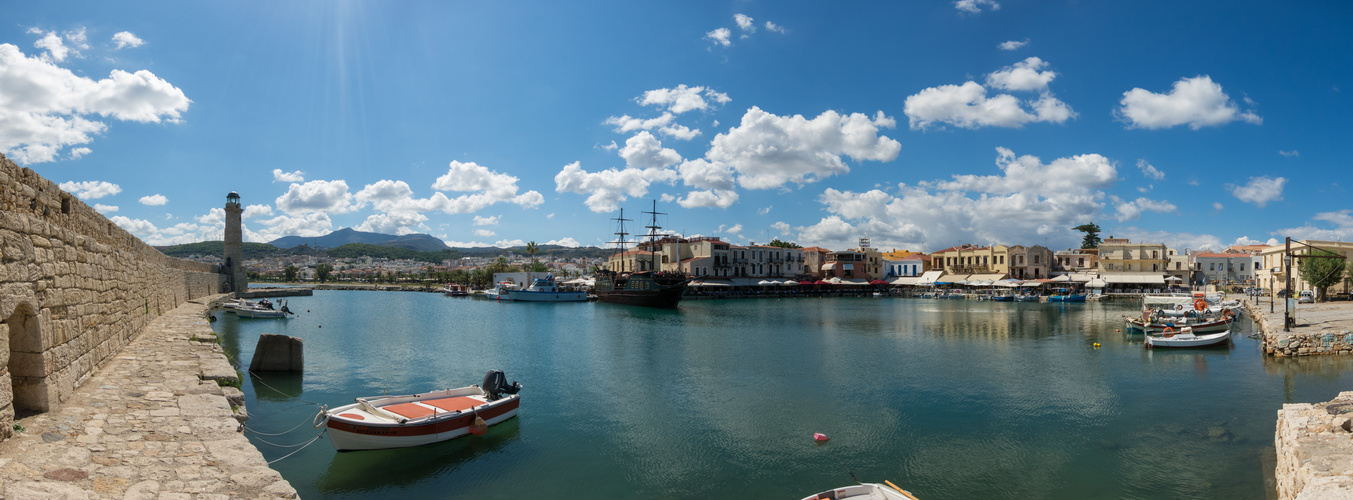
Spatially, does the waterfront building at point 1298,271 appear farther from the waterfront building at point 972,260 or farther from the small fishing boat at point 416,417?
the small fishing boat at point 416,417

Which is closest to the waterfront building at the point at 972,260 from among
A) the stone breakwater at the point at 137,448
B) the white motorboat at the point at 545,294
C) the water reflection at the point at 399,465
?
the white motorboat at the point at 545,294

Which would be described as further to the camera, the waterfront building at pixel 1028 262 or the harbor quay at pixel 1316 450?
the waterfront building at pixel 1028 262

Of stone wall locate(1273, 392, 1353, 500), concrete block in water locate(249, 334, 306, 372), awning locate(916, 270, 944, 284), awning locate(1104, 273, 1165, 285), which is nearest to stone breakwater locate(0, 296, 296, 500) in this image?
concrete block in water locate(249, 334, 306, 372)

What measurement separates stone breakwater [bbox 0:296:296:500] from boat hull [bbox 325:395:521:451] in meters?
2.35

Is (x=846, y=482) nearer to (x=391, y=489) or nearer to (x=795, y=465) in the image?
(x=795, y=465)

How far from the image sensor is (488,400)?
13742mm

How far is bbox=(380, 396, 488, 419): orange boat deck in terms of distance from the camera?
1201cm

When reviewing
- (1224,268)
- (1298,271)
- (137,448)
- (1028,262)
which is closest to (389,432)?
(137,448)

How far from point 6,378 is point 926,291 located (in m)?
83.2

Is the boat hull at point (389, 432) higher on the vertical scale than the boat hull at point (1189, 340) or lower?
higher

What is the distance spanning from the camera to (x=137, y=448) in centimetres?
579

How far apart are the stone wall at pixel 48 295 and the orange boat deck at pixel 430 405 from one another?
473cm

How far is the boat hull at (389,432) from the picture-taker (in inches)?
432

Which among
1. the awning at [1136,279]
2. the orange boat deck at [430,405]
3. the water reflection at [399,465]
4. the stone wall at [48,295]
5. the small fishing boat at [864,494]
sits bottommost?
the water reflection at [399,465]
